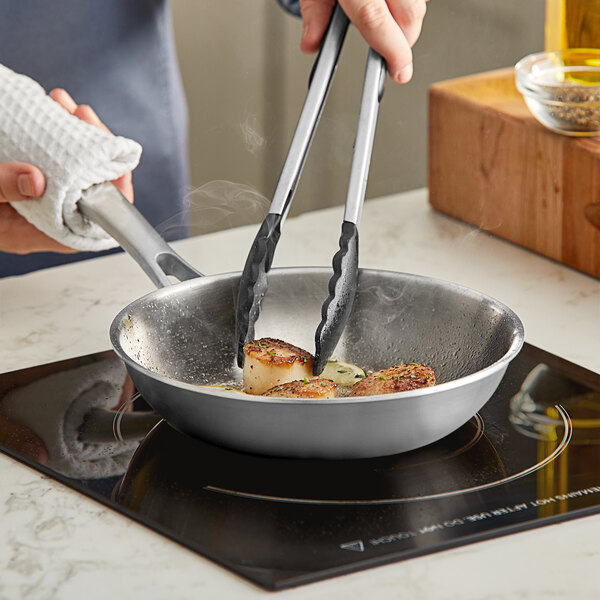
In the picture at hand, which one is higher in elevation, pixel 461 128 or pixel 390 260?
pixel 461 128

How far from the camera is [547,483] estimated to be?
654mm

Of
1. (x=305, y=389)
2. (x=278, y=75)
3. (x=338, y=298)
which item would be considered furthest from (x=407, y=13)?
(x=278, y=75)

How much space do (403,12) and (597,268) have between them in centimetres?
37

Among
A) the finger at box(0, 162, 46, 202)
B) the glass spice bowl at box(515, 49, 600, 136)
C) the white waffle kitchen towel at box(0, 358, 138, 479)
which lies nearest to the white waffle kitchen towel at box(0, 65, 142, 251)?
the finger at box(0, 162, 46, 202)

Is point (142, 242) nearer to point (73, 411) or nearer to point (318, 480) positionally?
point (73, 411)

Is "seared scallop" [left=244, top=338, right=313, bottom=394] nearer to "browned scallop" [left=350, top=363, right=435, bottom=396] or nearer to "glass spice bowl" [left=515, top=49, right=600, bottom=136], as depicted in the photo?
"browned scallop" [left=350, top=363, right=435, bottom=396]

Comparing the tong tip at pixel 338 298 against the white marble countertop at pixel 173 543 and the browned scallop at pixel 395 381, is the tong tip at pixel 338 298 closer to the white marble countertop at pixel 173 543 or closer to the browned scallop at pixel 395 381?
the browned scallop at pixel 395 381

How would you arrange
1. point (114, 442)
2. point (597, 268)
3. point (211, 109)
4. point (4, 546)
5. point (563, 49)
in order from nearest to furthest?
point (4, 546) → point (114, 442) → point (597, 268) → point (563, 49) → point (211, 109)

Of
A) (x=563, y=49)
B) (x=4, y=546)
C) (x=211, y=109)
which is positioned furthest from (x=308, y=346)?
(x=211, y=109)

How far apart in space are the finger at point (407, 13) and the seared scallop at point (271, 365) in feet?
1.09

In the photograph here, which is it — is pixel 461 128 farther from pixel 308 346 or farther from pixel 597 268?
pixel 308 346

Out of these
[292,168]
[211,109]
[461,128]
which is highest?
[292,168]

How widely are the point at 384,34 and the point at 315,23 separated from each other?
0.39 ft

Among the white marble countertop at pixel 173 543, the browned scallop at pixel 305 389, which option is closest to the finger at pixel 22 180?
the white marble countertop at pixel 173 543
